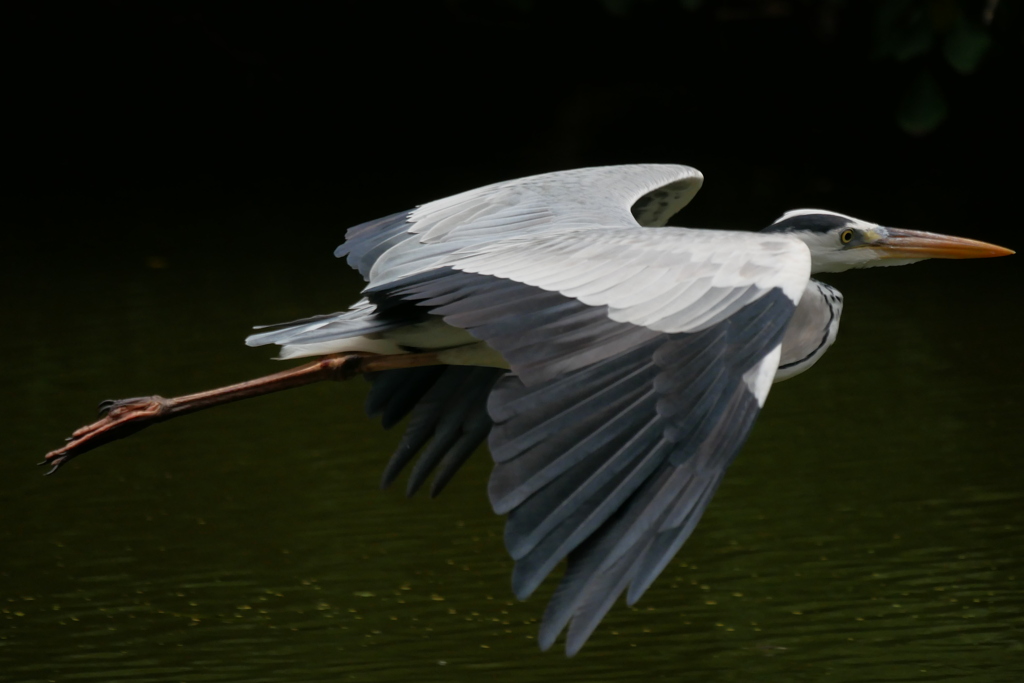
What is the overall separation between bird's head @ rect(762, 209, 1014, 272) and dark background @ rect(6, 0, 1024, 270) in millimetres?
5879

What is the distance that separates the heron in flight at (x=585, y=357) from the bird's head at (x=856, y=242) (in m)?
0.56

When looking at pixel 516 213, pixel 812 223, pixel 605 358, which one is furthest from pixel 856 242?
pixel 605 358

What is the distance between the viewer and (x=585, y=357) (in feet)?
11.6

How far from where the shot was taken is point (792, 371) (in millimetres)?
4477

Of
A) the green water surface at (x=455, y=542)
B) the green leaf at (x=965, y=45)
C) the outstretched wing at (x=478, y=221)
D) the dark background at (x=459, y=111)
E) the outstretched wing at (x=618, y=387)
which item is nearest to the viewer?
the outstretched wing at (x=618, y=387)

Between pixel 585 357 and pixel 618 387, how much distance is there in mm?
123

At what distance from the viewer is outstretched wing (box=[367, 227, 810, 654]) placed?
10.6ft

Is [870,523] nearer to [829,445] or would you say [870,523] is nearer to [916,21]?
[829,445]

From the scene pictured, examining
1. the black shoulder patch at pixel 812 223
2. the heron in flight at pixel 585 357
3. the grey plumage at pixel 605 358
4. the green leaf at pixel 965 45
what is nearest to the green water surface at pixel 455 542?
the heron in flight at pixel 585 357

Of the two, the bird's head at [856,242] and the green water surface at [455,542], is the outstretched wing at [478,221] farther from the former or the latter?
the green water surface at [455,542]

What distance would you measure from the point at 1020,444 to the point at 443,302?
3.88 m

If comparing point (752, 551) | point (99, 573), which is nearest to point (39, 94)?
point (99, 573)

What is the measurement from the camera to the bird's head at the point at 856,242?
16.9 ft

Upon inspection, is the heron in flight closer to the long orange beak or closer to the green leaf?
the long orange beak
